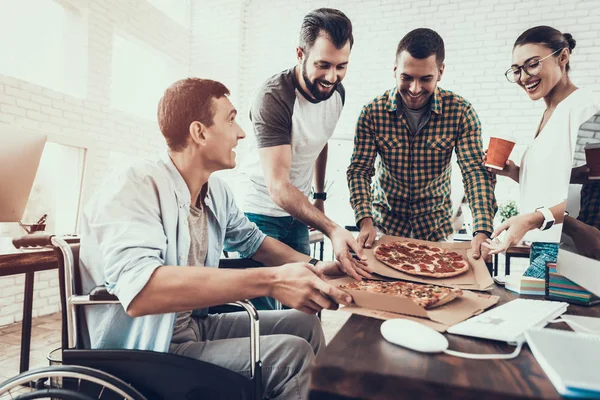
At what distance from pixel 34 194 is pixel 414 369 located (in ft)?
13.0

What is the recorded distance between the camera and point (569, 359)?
578 mm

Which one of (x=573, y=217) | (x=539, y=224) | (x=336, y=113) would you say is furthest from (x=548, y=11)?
(x=573, y=217)

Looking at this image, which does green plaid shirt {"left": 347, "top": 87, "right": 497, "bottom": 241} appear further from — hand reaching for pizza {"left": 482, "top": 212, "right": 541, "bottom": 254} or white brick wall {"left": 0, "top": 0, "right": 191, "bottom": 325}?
white brick wall {"left": 0, "top": 0, "right": 191, "bottom": 325}

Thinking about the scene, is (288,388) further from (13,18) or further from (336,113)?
(13,18)

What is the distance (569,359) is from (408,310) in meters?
0.29

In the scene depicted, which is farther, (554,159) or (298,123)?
(298,123)

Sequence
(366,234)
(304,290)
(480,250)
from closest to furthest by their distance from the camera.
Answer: (304,290) → (480,250) → (366,234)

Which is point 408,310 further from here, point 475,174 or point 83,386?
point 475,174

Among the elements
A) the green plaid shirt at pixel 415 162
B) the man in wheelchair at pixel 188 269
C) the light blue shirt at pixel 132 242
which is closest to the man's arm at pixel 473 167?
the green plaid shirt at pixel 415 162

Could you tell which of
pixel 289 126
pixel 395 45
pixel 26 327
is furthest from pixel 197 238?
pixel 395 45

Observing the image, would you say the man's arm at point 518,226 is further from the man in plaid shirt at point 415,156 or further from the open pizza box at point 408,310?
the open pizza box at point 408,310

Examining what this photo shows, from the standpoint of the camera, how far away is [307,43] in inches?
71.0

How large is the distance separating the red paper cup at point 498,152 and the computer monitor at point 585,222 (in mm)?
473

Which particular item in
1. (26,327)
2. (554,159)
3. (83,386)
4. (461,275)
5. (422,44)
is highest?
(422,44)
